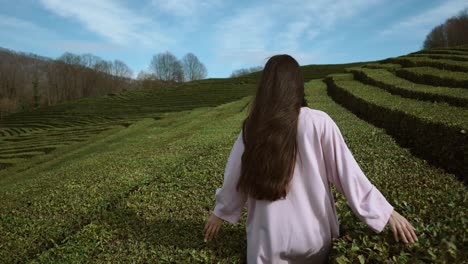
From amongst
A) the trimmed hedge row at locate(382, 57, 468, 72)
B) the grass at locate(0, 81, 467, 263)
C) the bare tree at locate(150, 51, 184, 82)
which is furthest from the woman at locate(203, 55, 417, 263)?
the bare tree at locate(150, 51, 184, 82)

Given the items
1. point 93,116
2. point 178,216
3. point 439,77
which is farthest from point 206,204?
point 93,116

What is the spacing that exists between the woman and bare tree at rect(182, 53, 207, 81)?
403 feet

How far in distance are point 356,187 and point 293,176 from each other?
0.44m

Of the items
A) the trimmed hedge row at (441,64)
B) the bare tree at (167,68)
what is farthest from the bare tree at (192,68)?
the trimmed hedge row at (441,64)

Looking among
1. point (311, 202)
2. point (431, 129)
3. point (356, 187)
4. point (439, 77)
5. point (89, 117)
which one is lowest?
point (89, 117)

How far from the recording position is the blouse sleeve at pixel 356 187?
2.62 m

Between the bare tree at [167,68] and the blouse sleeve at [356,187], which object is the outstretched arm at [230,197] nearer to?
the blouse sleeve at [356,187]

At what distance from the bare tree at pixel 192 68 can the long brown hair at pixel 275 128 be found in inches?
4841

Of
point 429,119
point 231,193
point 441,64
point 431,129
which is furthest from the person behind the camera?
point 441,64

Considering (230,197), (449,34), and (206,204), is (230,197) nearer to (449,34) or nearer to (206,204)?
(206,204)

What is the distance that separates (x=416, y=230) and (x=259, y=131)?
1.36 m

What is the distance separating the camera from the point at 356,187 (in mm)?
2658

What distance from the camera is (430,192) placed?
3.79 metres

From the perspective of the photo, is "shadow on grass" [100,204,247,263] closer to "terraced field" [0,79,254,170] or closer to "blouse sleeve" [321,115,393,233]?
"blouse sleeve" [321,115,393,233]
